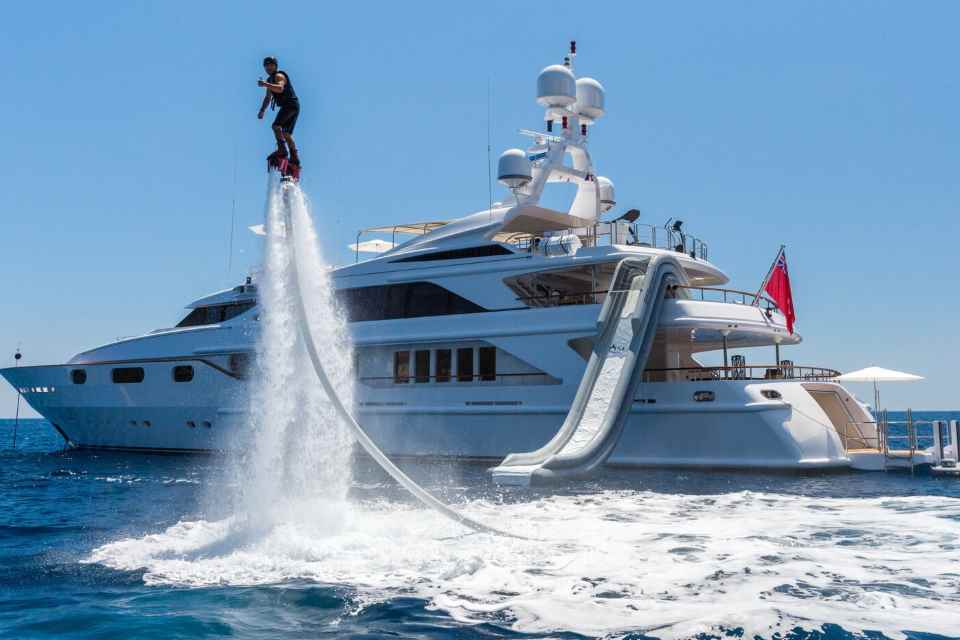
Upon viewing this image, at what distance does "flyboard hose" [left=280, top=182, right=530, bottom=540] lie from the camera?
7.36m

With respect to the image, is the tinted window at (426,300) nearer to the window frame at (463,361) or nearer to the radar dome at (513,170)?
the window frame at (463,361)

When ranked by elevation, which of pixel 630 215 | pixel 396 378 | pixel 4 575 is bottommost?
pixel 4 575

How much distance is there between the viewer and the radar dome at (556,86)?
811 inches

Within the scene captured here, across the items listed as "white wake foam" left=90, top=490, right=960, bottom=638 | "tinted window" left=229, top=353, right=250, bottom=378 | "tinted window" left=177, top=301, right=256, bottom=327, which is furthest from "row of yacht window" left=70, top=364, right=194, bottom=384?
"white wake foam" left=90, top=490, right=960, bottom=638

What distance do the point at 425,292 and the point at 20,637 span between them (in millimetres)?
15203

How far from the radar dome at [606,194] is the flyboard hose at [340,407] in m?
16.0

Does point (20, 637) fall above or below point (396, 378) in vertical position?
below

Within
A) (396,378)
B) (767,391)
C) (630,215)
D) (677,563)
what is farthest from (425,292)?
(677,563)

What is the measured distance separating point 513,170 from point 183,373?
38.4 ft

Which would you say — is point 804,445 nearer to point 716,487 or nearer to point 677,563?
point 716,487

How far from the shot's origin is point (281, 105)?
759 cm

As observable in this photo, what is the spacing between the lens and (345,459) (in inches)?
347

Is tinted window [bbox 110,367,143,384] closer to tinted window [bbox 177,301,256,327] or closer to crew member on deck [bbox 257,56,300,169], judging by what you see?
tinted window [bbox 177,301,256,327]

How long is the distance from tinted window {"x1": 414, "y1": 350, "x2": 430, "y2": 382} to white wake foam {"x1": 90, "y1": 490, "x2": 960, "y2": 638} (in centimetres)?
938
